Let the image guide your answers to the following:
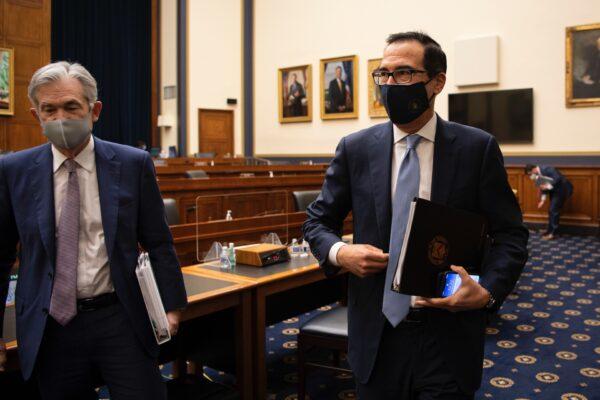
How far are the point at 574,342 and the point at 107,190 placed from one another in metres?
3.76

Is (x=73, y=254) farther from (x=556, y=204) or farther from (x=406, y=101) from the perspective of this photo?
(x=556, y=204)

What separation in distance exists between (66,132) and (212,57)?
1346 centimetres

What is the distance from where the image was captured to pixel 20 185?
1739mm

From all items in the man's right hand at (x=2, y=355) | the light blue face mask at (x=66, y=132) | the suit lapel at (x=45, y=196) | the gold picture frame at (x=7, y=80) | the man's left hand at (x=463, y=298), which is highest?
the gold picture frame at (x=7, y=80)

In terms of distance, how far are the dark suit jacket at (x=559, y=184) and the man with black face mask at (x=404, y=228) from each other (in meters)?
8.89

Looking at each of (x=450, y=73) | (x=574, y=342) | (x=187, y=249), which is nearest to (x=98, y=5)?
(x=450, y=73)

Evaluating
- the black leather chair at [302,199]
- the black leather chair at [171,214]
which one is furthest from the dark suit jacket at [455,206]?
the black leather chair at [302,199]

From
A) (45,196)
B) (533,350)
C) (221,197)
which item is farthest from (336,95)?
(45,196)

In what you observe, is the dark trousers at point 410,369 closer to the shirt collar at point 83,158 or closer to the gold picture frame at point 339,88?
the shirt collar at point 83,158

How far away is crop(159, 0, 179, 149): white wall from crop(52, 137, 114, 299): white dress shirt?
44.0 ft

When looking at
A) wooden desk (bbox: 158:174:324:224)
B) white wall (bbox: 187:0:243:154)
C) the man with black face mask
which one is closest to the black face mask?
the man with black face mask

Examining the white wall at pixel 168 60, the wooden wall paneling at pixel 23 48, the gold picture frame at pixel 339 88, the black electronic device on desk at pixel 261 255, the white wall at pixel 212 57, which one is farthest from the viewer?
the white wall at pixel 168 60

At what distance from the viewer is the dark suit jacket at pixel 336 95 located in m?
13.5

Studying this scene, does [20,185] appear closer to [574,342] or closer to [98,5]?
[574,342]
